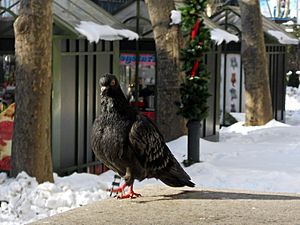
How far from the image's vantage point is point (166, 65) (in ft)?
A: 43.7

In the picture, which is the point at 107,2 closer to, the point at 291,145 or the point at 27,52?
the point at 291,145

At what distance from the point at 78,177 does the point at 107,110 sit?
17.0 ft

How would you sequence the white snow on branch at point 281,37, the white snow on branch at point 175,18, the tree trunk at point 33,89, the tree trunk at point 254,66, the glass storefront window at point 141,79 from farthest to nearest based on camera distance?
1. the white snow on branch at point 281,37
2. the tree trunk at point 254,66
3. the glass storefront window at point 141,79
4. the white snow on branch at point 175,18
5. the tree trunk at point 33,89

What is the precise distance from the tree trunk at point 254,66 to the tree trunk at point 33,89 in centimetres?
838

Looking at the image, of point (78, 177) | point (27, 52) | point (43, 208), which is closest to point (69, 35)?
point (27, 52)

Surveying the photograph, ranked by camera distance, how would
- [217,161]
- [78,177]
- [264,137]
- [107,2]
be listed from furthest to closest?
[107,2] < [264,137] < [217,161] < [78,177]

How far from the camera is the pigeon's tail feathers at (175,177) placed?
580cm

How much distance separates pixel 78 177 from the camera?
10.4m

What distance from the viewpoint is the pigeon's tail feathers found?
5.80 metres

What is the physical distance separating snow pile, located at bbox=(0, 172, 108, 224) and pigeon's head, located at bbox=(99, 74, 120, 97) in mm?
3163

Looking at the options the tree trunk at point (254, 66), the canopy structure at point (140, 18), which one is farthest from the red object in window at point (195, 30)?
the tree trunk at point (254, 66)

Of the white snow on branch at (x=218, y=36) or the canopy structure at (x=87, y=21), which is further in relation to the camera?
the white snow on branch at (x=218, y=36)

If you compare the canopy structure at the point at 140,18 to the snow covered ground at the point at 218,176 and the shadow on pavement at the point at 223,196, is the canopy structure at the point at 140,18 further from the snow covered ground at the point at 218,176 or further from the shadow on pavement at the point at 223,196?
the shadow on pavement at the point at 223,196

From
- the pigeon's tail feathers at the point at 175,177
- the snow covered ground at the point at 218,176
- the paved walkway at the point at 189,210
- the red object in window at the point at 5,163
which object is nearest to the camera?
the paved walkway at the point at 189,210
